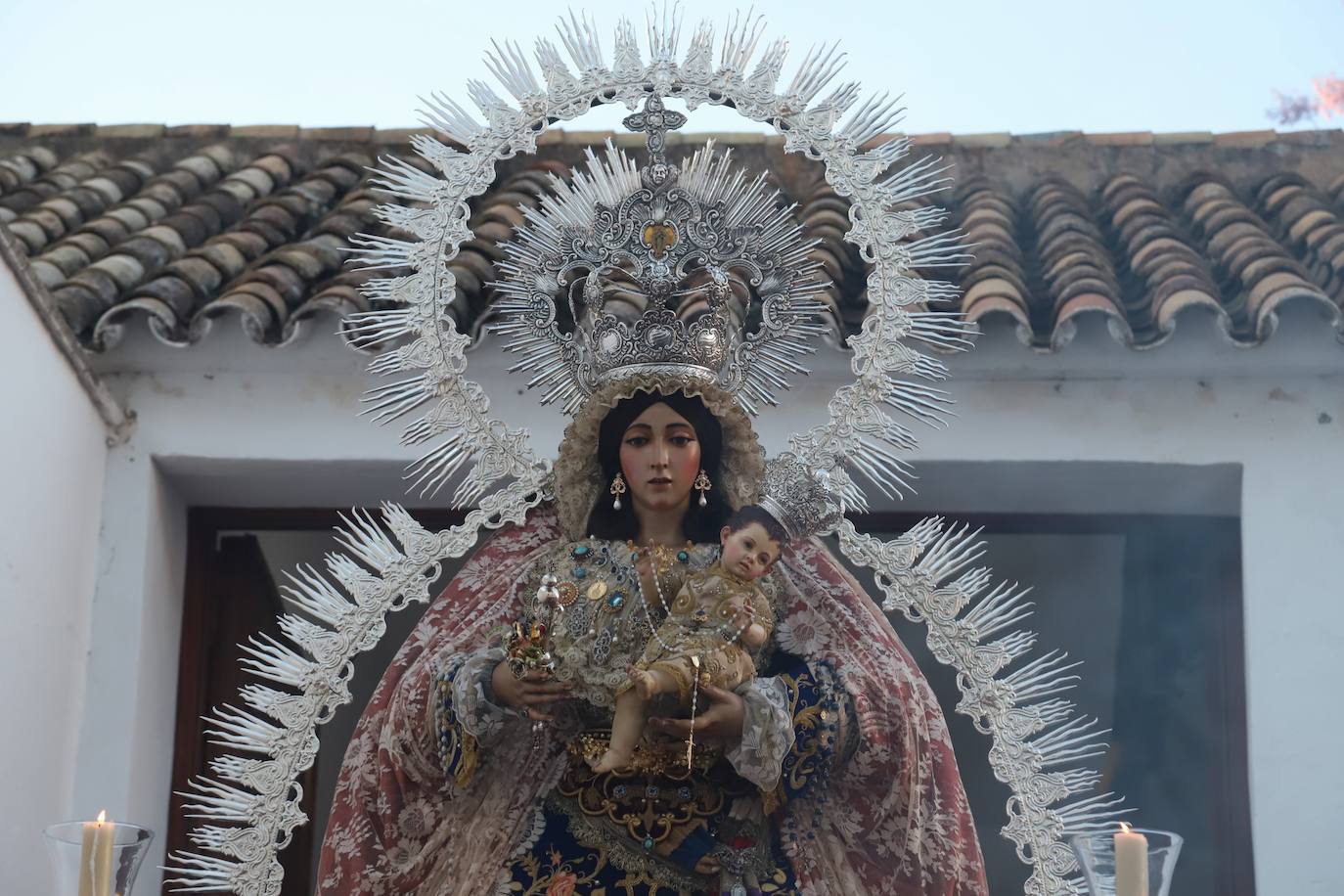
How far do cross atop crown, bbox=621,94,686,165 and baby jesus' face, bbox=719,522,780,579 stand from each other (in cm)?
86

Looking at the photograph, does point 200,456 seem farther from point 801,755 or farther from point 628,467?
point 801,755

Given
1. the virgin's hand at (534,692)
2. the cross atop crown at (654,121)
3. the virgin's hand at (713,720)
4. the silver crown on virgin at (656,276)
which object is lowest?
the virgin's hand at (713,720)

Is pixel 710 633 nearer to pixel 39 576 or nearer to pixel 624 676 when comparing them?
pixel 624 676

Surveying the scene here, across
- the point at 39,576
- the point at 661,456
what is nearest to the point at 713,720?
the point at 661,456

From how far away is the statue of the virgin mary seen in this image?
4.32 metres

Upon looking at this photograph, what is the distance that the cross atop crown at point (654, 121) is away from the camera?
4727mm

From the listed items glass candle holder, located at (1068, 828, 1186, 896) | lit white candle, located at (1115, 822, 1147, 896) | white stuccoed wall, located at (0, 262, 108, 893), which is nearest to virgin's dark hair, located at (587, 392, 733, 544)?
glass candle holder, located at (1068, 828, 1186, 896)

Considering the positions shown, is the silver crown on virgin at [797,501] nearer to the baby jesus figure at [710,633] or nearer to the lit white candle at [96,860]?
the baby jesus figure at [710,633]

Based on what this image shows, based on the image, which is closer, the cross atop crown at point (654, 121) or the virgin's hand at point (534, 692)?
the virgin's hand at point (534, 692)

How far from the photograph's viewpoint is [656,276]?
460cm

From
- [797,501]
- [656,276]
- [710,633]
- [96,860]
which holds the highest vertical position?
[656,276]

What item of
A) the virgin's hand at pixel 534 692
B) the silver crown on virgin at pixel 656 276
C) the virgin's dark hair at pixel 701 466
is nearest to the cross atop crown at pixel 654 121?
the silver crown on virgin at pixel 656 276

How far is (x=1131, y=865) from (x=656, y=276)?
1.48 metres

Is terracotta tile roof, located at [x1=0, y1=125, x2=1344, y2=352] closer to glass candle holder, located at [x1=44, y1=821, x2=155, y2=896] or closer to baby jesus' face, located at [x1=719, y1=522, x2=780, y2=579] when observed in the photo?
baby jesus' face, located at [x1=719, y1=522, x2=780, y2=579]
